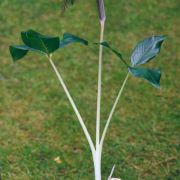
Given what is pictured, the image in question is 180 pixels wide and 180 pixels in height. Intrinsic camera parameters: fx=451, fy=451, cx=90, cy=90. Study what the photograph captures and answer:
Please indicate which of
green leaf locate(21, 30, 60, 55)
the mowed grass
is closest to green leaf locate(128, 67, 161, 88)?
green leaf locate(21, 30, 60, 55)

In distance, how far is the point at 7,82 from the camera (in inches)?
160

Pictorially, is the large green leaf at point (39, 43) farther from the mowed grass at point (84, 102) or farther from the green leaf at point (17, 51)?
the mowed grass at point (84, 102)

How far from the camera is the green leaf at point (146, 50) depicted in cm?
225

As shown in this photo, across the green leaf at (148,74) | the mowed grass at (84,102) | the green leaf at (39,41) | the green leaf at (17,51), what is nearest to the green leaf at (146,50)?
the green leaf at (148,74)

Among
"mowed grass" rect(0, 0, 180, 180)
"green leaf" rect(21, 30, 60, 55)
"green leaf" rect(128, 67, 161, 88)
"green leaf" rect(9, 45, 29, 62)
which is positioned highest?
"green leaf" rect(21, 30, 60, 55)

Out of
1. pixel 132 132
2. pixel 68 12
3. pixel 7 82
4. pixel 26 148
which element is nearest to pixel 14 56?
pixel 26 148

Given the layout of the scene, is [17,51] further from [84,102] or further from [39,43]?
[84,102]

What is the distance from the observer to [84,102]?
381 cm

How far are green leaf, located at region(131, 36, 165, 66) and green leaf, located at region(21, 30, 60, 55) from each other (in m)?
0.44

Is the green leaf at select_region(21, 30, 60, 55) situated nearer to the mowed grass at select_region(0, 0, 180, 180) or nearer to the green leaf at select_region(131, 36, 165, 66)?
the green leaf at select_region(131, 36, 165, 66)

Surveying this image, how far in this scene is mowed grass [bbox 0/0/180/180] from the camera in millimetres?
3154

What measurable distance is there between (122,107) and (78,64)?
796 mm

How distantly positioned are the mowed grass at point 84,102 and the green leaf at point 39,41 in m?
1.22

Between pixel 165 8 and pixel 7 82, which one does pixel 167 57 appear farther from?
pixel 7 82
